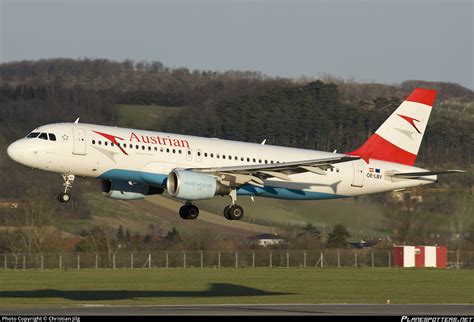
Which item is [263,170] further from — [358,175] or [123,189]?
[358,175]

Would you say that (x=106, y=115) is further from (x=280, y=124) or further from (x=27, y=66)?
(x=27, y=66)

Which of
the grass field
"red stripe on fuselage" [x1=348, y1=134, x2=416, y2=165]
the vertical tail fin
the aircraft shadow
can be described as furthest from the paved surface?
the vertical tail fin

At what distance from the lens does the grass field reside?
55.9 metres

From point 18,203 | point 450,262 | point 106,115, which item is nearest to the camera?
point 450,262

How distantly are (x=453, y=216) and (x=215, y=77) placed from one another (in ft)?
286

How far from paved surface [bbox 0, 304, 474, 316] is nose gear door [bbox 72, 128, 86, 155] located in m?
6.99

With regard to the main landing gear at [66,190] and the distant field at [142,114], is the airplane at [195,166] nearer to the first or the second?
the main landing gear at [66,190]

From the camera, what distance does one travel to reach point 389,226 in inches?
2835

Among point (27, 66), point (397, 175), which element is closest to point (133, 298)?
point (397, 175)

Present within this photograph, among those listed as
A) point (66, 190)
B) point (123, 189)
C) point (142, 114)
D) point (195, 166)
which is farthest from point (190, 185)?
point (142, 114)

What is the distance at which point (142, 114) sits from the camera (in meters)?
140

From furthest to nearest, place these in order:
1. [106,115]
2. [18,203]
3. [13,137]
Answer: [106,115], [13,137], [18,203]

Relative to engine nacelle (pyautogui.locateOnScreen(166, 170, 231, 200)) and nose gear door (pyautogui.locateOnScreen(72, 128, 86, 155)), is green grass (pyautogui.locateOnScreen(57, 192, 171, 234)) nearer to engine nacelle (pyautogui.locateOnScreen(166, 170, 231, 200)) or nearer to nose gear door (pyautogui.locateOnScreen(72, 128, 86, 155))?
engine nacelle (pyautogui.locateOnScreen(166, 170, 231, 200))

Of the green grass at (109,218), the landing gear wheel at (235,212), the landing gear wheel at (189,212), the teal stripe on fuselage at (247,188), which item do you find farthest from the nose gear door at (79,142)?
the green grass at (109,218)
